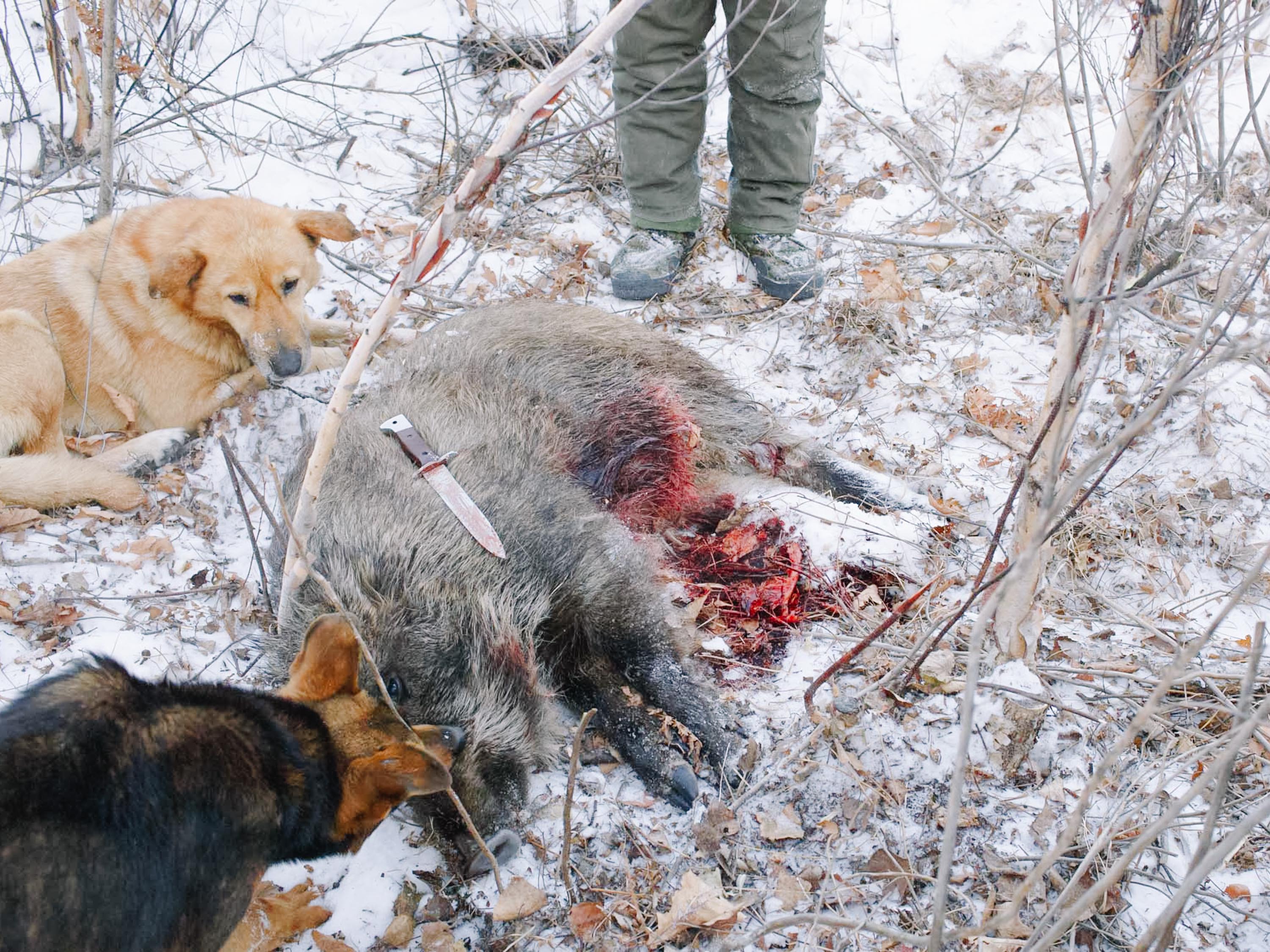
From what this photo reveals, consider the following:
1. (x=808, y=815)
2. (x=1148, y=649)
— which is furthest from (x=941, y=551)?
(x=808, y=815)

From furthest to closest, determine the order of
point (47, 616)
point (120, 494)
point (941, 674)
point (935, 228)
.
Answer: point (935, 228) < point (120, 494) < point (47, 616) < point (941, 674)

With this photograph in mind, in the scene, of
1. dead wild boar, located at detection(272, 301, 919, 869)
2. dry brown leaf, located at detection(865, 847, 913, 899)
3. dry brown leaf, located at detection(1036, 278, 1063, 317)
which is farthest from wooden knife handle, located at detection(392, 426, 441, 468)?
dry brown leaf, located at detection(1036, 278, 1063, 317)

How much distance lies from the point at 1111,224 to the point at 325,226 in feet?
12.1

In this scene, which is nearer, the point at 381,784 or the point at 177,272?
the point at 381,784

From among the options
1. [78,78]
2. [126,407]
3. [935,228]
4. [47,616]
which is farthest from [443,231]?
[78,78]

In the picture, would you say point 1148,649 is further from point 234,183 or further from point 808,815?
point 234,183

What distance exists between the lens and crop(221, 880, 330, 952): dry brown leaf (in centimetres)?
274

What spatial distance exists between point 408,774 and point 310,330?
3453 millimetres

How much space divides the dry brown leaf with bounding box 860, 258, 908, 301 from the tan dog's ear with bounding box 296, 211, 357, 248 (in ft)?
8.95

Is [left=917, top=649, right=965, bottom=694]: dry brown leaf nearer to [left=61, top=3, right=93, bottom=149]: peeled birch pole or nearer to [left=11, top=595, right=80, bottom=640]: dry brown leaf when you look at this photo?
[left=11, top=595, right=80, bottom=640]: dry brown leaf

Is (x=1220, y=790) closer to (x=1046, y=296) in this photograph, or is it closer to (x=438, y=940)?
(x=438, y=940)

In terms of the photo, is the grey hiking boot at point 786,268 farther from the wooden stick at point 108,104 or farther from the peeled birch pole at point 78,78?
the peeled birch pole at point 78,78

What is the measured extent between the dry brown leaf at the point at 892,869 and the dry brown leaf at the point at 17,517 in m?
3.59

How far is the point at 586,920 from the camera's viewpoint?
2809 mm
